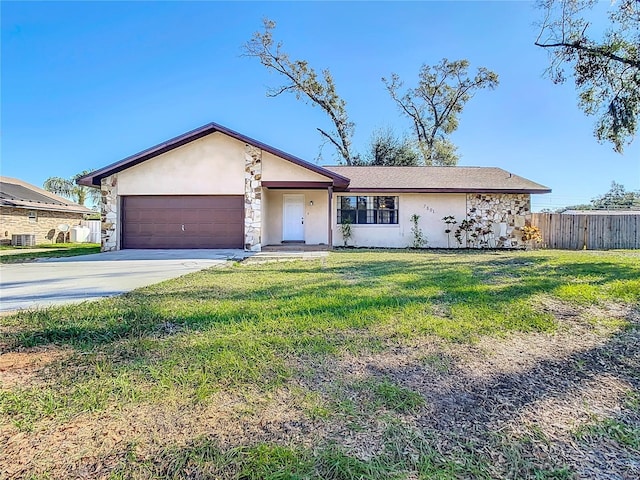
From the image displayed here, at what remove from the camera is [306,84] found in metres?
24.5

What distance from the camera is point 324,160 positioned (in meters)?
26.3

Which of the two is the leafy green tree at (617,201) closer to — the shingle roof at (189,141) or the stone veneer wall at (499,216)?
the stone veneer wall at (499,216)

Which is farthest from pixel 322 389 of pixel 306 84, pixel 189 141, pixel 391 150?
pixel 306 84

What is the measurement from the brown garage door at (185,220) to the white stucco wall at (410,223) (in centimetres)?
441

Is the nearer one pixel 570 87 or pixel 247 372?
pixel 247 372

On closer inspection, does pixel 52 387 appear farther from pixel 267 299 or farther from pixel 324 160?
pixel 324 160

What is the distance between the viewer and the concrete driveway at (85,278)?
491cm

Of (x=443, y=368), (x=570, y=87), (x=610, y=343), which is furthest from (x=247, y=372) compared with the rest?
(x=570, y=87)

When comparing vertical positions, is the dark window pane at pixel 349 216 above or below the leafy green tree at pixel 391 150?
below

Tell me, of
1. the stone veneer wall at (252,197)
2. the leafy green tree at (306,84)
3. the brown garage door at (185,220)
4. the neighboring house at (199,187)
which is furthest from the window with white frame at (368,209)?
the leafy green tree at (306,84)

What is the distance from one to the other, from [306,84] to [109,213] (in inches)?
663

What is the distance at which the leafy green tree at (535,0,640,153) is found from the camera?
402 inches

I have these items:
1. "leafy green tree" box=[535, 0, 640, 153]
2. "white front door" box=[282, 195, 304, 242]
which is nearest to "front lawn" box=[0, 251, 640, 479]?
"leafy green tree" box=[535, 0, 640, 153]

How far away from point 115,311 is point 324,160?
23438 mm
